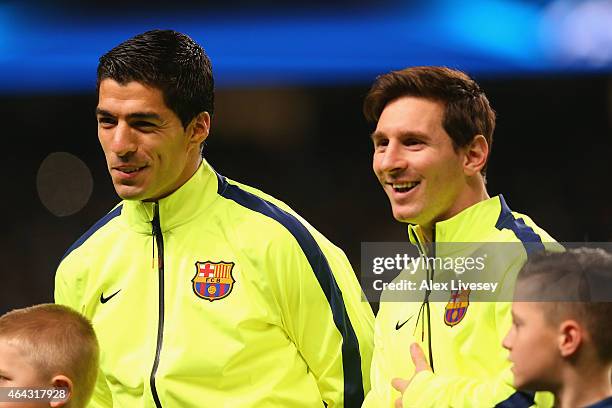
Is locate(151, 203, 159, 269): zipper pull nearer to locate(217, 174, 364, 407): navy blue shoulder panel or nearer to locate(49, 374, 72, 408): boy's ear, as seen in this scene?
locate(217, 174, 364, 407): navy blue shoulder panel

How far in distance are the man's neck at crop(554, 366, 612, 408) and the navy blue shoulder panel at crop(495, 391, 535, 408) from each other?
0.08 m

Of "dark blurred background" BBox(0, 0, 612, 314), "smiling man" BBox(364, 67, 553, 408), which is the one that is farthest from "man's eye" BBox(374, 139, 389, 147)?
"dark blurred background" BBox(0, 0, 612, 314)

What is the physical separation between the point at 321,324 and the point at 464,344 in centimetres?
49

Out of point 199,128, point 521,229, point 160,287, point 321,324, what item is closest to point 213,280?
point 160,287

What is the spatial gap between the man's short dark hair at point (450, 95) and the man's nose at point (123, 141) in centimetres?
60

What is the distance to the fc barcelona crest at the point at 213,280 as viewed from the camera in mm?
2635

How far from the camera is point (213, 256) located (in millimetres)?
2686

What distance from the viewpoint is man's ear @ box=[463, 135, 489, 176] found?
2.45 metres

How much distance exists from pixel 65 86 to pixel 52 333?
13.9 ft

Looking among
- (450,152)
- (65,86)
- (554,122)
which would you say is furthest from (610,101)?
(450,152)

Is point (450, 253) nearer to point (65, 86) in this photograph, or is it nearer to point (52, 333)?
point (52, 333)

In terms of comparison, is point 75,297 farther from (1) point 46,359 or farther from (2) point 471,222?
(2) point 471,222

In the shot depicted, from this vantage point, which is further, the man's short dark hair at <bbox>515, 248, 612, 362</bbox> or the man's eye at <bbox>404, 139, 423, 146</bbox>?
the man's eye at <bbox>404, 139, 423, 146</bbox>

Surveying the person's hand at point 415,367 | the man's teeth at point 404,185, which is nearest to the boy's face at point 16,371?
the person's hand at point 415,367
